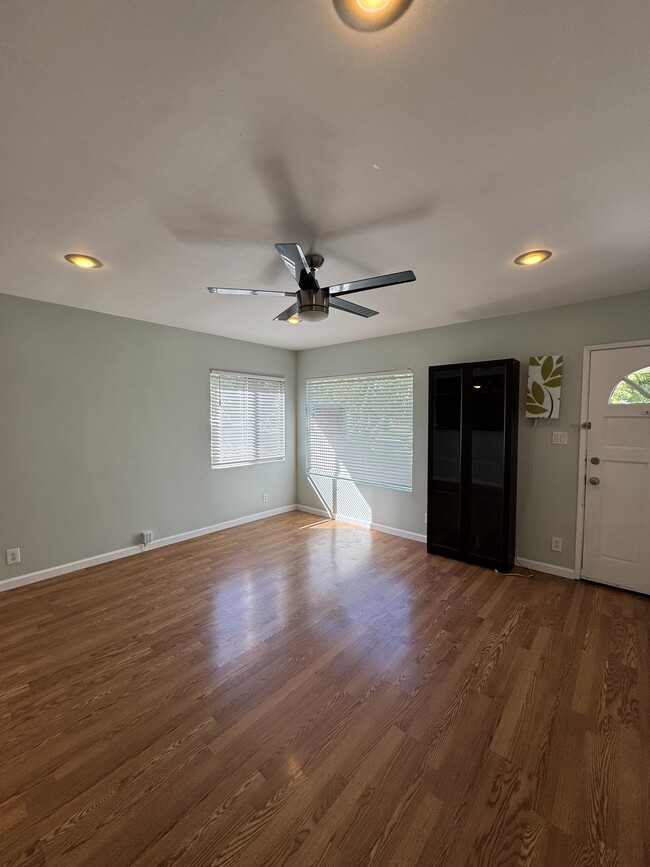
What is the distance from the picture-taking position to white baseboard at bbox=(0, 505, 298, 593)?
308 cm

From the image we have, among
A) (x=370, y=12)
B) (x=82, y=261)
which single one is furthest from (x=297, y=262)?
(x=82, y=261)

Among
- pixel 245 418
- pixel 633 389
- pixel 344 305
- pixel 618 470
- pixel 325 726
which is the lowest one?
pixel 325 726

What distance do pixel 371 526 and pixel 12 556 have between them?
376cm

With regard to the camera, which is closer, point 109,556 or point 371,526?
point 109,556

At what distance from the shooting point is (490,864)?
3.82 feet

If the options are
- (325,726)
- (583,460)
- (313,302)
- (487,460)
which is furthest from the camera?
(487,460)

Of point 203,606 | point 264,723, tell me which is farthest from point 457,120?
point 203,606

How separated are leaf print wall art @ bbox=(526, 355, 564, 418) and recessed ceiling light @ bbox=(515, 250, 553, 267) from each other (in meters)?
1.22

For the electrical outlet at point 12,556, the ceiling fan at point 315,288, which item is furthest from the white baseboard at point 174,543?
the ceiling fan at point 315,288

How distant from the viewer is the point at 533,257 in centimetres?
225

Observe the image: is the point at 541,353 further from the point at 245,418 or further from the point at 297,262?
the point at 245,418

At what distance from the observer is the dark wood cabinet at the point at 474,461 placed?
332cm

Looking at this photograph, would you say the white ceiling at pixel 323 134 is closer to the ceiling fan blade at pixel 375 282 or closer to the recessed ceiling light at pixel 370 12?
the recessed ceiling light at pixel 370 12

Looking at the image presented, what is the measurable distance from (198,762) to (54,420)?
307 cm
